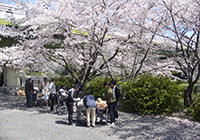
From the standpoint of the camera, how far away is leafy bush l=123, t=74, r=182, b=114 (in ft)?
25.7

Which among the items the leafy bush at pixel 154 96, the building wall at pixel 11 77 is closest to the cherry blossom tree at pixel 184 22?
the leafy bush at pixel 154 96

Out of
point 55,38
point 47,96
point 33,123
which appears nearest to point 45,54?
point 55,38

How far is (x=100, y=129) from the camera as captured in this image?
6281 millimetres

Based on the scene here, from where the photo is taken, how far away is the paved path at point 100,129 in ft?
18.1

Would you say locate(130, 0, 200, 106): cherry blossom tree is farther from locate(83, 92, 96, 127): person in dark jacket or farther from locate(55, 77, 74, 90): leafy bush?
locate(55, 77, 74, 90): leafy bush

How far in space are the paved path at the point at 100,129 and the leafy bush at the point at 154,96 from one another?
0.51 m

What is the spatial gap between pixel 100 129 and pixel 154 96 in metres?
2.90

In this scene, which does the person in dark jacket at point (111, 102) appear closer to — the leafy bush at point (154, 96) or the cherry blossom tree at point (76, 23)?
the leafy bush at point (154, 96)

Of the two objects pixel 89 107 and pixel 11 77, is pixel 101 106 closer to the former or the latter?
pixel 89 107

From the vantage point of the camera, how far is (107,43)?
10914 millimetres

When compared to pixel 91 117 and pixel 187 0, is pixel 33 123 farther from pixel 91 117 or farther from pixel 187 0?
pixel 187 0

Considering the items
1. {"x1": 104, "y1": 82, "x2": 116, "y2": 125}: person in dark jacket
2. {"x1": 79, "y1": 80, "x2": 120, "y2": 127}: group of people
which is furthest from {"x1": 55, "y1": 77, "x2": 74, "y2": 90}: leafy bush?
{"x1": 104, "y1": 82, "x2": 116, "y2": 125}: person in dark jacket

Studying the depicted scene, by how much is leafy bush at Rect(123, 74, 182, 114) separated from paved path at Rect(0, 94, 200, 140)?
512mm

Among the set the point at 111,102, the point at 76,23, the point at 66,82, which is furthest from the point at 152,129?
the point at 66,82
